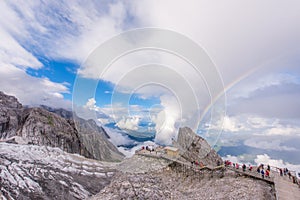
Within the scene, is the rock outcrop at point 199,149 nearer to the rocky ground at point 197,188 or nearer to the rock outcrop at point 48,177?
the rocky ground at point 197,188

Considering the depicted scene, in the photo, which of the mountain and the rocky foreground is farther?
the mountain

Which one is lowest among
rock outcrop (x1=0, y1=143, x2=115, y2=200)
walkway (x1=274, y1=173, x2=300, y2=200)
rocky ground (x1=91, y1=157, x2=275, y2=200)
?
rock outcrop (x1=0, y1=143, x2=115, y2=200)

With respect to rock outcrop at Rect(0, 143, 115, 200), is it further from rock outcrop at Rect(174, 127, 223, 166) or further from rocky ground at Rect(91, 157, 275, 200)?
rock outcrop at Rect(174, 127, 223, 166)

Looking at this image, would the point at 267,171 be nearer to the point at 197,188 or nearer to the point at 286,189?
the point at 286,189

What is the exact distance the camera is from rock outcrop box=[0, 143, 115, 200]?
3147 cm

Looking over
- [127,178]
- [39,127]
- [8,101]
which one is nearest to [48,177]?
[127,178]

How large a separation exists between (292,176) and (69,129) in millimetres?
121586

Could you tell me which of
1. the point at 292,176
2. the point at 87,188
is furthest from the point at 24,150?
the point at 292,176

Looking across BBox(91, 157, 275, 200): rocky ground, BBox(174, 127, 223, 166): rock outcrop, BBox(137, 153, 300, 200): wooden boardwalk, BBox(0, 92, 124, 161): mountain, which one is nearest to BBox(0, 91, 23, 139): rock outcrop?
BBox(0, 92, 124, 161): mountain

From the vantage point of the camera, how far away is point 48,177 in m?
36.4

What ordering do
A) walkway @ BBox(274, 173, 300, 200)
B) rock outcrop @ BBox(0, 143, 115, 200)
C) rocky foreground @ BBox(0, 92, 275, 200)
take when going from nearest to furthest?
1. walkway @ BBox(274, 173, 300, 200)
2. rocky foreground @ BBox(0, 92, 275, 200)
3. rock outcrop @ BBox(0, 143, 115, 200)

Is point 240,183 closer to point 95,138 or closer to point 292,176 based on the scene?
point 292,176

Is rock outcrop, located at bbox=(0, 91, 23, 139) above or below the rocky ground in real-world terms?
above

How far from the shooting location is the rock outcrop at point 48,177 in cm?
3147
